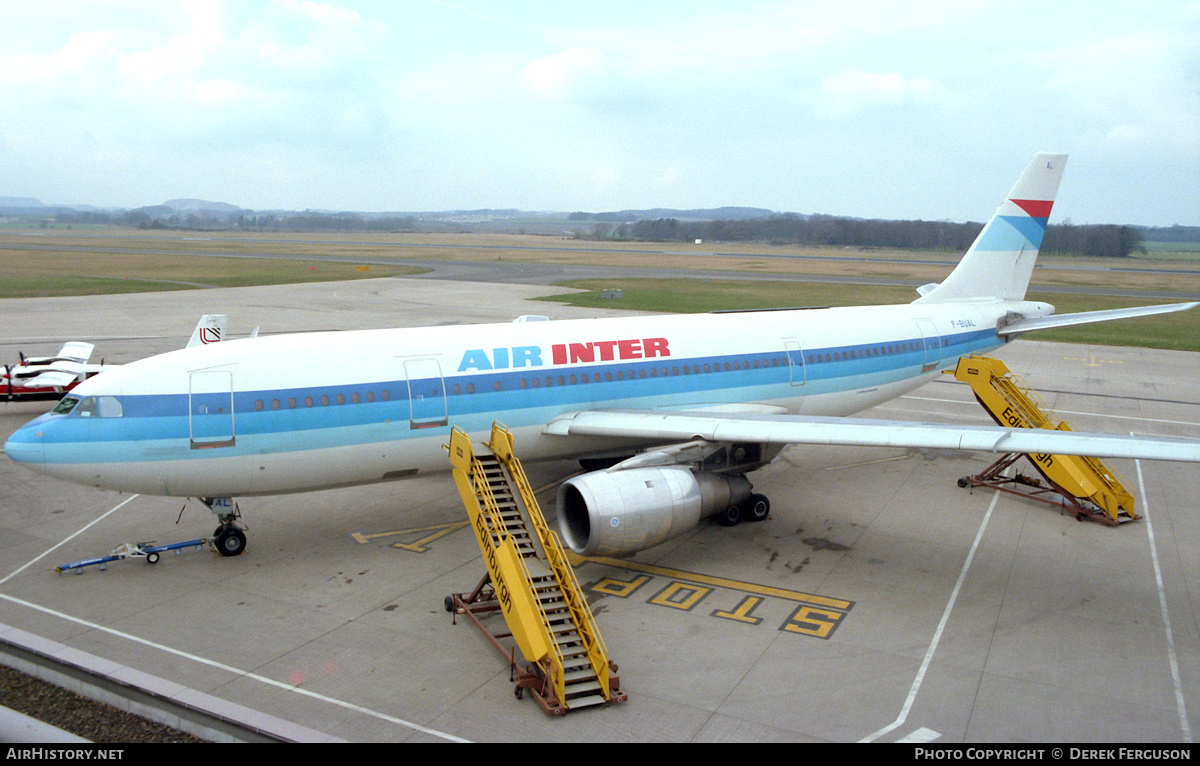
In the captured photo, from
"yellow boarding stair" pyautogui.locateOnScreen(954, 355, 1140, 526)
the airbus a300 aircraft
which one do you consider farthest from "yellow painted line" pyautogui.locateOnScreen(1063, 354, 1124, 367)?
the airbus a300 aircraft

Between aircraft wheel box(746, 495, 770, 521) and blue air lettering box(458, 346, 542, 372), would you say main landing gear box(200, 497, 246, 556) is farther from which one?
aircraft wheel box(746, 495, 770, 521)

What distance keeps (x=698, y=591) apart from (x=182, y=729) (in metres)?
8.18

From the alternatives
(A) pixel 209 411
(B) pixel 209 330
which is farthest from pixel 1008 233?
(B) pixel 209 330

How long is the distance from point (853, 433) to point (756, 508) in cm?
332

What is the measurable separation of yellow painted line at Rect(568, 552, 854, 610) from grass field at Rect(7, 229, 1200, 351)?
38879 millimetres

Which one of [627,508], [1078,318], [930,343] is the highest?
[1078,318]

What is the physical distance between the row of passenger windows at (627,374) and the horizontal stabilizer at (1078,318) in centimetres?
429

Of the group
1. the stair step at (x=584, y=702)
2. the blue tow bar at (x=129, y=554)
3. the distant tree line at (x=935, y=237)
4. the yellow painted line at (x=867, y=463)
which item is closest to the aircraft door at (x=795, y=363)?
the yellow painted line at (x=867, y=463)

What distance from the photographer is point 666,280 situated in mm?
79000

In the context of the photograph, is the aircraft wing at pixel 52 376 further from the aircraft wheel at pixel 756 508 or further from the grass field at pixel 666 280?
the grass field at pixel 666 280

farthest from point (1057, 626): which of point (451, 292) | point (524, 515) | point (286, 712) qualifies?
point (451, 292)

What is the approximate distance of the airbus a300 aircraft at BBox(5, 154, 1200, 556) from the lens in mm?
14586

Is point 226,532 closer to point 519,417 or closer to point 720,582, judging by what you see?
point 519,417

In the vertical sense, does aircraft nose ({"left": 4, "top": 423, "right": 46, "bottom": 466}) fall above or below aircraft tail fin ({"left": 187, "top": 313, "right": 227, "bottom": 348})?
below
